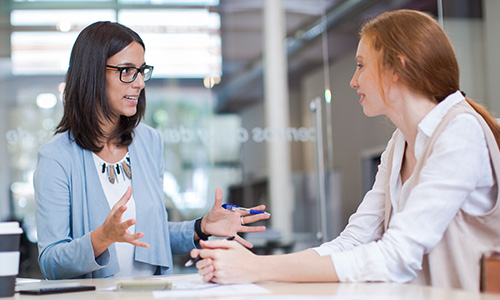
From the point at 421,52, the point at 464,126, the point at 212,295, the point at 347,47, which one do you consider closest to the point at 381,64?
the point at 421,52

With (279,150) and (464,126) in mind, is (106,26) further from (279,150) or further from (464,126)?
(279,150)

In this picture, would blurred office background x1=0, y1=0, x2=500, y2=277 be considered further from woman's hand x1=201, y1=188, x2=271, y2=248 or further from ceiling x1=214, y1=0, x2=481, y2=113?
woman's hand x1=201, y1=188, x2=271, y2=248

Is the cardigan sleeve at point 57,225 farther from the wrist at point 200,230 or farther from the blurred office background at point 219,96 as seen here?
the blurred office background at point 219,96

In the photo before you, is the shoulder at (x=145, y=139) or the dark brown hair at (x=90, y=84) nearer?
the dark brown hair at (x=90, y=84)

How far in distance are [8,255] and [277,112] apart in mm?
3898

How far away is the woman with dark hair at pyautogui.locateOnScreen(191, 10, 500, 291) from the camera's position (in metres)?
1.44

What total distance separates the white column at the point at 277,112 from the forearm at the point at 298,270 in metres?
3.62

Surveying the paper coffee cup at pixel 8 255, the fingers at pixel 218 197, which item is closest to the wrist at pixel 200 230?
the fingers at pixel 218 197

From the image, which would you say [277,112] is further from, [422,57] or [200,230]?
[422,57]

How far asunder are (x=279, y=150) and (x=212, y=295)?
3.91 metres

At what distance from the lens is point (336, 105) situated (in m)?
A: 5.39

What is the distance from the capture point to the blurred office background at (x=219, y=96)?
16.1 feet

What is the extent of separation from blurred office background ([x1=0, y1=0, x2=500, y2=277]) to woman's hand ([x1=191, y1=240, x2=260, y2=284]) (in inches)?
135

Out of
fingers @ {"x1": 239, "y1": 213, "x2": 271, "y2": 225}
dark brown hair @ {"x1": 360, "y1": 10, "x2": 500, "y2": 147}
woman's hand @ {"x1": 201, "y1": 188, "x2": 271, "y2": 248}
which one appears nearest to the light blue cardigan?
woman's hand @ {"x1": 201, "y1": 188, "x2": 271, "y2": 248}
